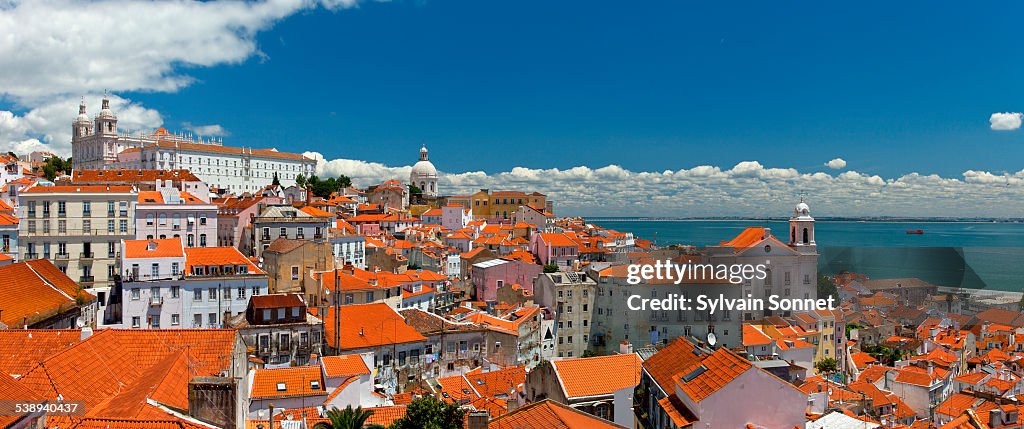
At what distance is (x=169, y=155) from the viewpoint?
74438 mm

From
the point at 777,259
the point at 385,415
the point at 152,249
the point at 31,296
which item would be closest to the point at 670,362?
the point at 385,415

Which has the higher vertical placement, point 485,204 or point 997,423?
point 485,204

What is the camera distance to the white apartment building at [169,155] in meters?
73.6

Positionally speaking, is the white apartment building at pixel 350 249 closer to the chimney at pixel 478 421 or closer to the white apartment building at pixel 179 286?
the white apartment building at pixel 179 286

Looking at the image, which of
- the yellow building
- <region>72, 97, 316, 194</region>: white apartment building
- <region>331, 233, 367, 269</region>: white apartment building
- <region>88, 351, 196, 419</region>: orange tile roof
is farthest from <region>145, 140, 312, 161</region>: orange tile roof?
<region>88, 351, 196, 419</region>: orange tile roof

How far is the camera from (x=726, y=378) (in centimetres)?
1054

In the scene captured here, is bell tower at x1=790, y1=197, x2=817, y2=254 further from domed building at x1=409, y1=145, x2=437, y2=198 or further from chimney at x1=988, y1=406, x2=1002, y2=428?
domed building at x1=409, y1=145, x2=437, y2=198

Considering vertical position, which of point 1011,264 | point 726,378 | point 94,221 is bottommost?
point 1011,264

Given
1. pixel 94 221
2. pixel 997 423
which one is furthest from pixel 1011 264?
pixel 94 221

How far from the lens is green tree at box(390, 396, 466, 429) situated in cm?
1170

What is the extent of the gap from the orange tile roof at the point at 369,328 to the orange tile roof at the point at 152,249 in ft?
19.7

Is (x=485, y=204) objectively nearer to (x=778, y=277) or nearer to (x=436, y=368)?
(x=778, y=277)

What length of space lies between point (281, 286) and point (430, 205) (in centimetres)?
5000

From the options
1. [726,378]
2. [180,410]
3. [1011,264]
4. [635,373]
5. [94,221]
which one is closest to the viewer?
[180,410]
